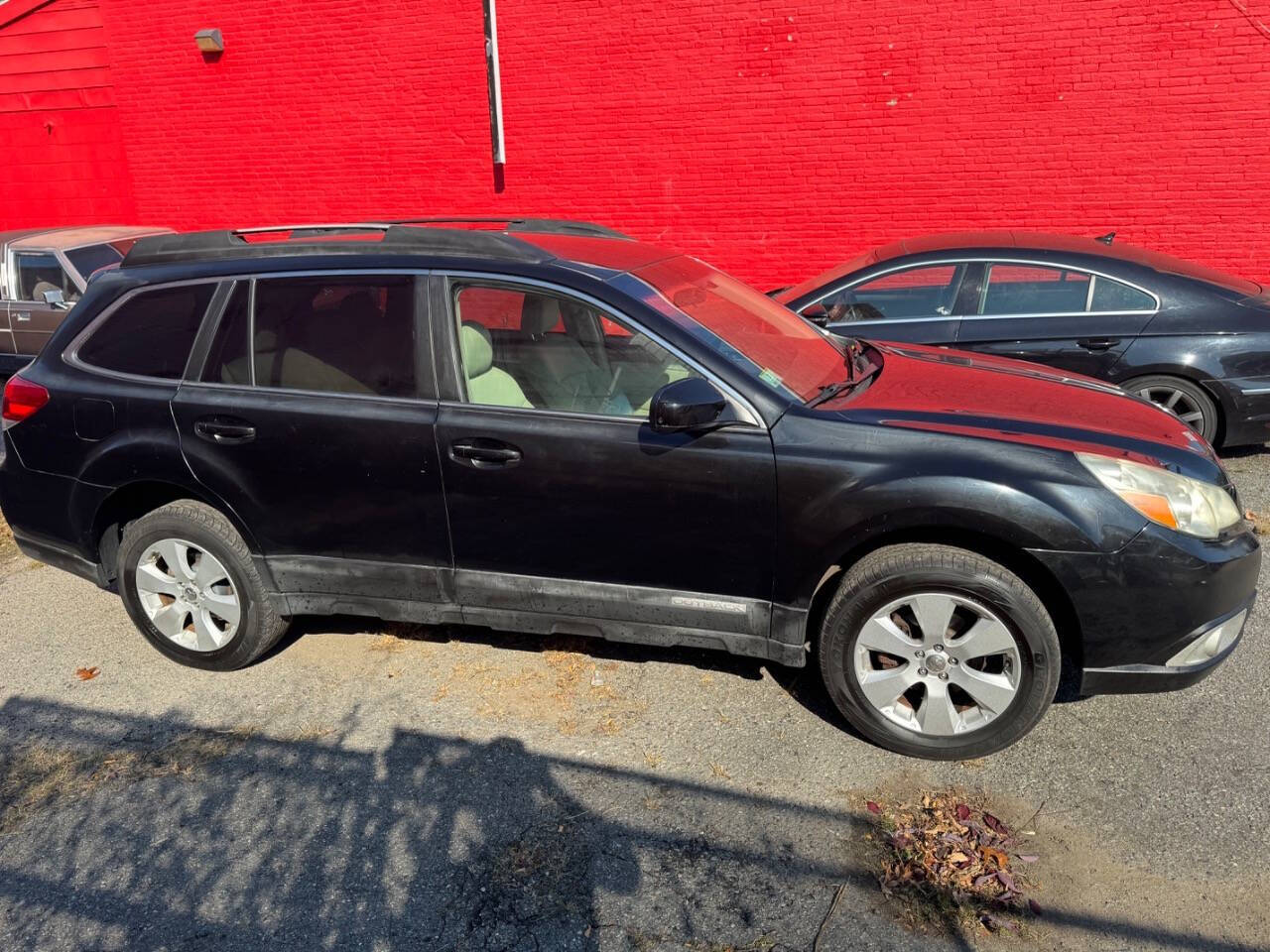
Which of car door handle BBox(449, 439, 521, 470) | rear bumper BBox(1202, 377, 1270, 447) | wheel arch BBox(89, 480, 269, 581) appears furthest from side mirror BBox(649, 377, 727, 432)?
rear bumper BBox(1202, 377, 1270, 447)

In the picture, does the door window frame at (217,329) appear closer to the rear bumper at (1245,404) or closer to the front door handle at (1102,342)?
the front door handle at (1102,342)

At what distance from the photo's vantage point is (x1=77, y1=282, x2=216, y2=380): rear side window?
3996 millimetres

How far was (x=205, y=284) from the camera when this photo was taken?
3.98 m

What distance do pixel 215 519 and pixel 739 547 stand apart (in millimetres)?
2163

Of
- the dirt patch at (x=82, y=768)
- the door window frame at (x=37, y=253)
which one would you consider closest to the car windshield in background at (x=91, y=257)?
the door window frame at (x=37, y=253)

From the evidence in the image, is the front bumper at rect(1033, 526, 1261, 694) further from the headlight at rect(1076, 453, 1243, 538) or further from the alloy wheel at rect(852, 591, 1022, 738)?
the alloy wheel at rect(852, 591, 1022, 738)

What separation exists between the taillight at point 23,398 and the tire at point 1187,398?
5.91m

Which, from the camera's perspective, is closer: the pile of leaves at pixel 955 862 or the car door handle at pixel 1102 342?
the pile of leaves at pixel 955 862

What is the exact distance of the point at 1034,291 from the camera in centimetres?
632

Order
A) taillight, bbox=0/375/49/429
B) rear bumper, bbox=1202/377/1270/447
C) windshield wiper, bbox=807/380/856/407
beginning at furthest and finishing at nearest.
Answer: rear bumper, bbox=1202/377/1270/447
taillight, bbox=0/375/49/429
windshield wiper, bbox=807/380/856/407

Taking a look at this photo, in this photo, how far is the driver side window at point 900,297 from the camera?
21.1 ft

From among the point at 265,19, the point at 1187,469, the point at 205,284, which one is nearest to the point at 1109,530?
the point at 1187,469

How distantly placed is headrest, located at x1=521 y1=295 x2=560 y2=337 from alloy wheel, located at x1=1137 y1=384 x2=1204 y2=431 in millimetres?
4222

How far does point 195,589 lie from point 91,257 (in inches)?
245
